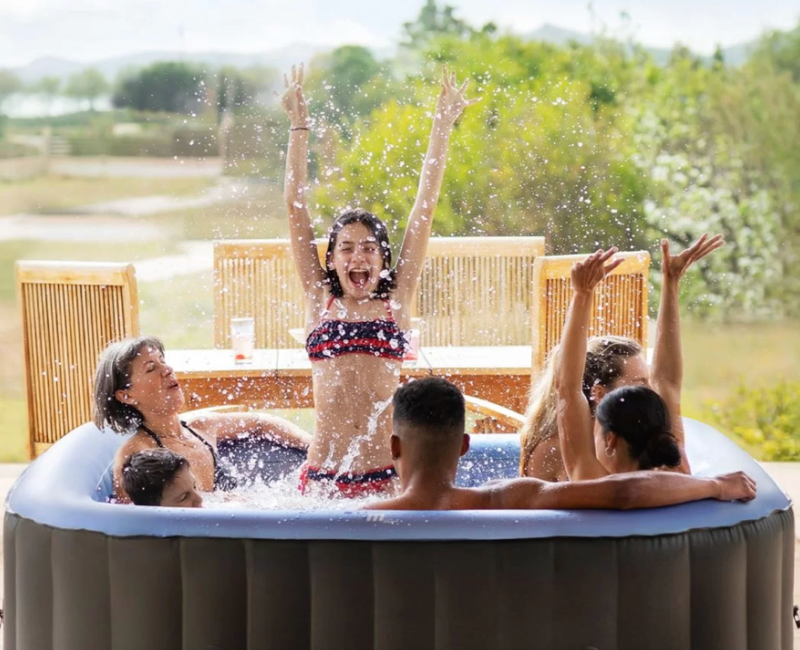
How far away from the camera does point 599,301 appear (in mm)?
3596

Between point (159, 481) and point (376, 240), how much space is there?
2.46ft

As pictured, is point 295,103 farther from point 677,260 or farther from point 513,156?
point 513,156

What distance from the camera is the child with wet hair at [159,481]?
2.11m

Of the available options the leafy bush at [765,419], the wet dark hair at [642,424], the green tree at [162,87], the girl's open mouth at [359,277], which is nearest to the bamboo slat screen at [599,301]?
the girl's open mouth at [359,277]

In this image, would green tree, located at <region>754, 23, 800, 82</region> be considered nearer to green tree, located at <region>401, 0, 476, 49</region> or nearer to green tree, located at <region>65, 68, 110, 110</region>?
green tree, located at <region>401, 0, 476, 49</region>

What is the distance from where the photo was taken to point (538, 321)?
3533mm

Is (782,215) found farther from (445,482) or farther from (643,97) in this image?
(445,482)

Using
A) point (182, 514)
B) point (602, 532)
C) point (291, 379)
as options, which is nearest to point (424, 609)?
point (602, 532)

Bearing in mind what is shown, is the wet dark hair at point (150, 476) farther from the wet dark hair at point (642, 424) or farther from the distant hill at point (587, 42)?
the distant hill at point (587, 42)

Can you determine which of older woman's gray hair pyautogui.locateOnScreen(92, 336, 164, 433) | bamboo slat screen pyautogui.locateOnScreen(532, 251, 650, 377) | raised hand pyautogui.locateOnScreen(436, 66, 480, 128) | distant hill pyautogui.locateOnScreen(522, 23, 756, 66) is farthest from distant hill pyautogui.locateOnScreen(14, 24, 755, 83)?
older woman's gray hair pyautogui.locateOnScreen(92, 336, 164, 433)

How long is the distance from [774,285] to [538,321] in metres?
3.02

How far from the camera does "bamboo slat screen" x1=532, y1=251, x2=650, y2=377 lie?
353cm

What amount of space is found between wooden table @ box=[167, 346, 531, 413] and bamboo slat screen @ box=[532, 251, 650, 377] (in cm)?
12

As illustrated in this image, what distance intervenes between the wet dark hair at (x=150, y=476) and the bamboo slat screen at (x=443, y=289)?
2102 mm
